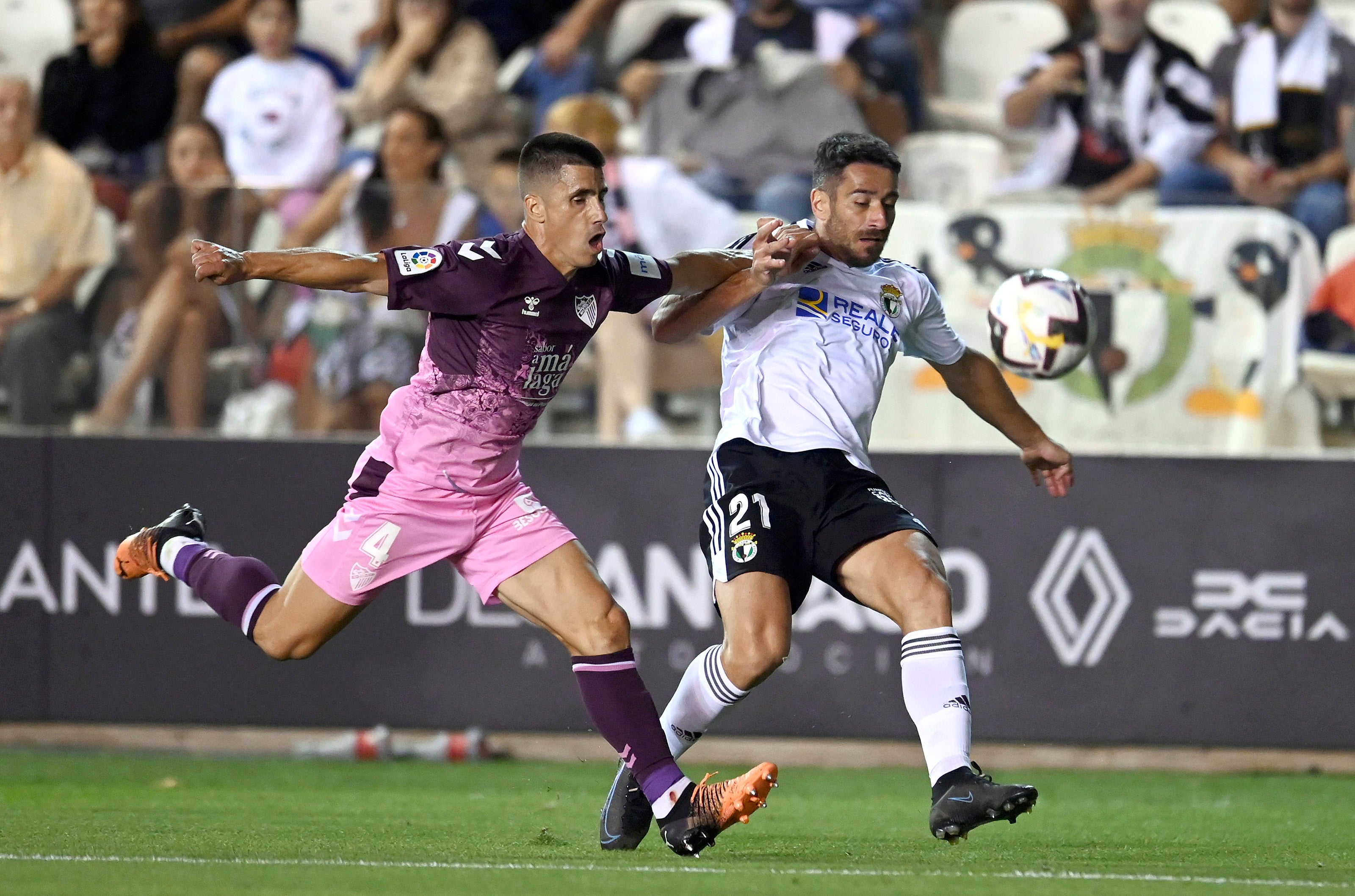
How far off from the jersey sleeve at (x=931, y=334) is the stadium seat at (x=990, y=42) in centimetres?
584

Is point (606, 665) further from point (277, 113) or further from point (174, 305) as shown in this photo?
point (277, 113)

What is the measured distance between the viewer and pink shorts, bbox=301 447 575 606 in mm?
5812

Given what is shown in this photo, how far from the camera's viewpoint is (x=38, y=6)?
479 inches

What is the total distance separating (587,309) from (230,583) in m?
1.61

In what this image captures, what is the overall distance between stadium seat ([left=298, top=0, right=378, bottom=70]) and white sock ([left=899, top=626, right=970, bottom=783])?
8024mm

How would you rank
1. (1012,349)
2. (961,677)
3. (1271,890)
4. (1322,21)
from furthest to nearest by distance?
(1322,21) → (1012,349) → (961,677) → (1271,890)

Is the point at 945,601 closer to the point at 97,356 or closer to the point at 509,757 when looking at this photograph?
the point at 509,757

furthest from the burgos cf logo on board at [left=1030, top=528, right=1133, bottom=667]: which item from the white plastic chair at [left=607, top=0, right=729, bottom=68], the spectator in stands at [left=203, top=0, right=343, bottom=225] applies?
the spectator in stands at [left=203, top=0, right=343, bottom=225]

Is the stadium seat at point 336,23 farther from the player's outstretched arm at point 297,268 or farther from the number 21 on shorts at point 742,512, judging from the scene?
the number 21 on shorts at point 742,512

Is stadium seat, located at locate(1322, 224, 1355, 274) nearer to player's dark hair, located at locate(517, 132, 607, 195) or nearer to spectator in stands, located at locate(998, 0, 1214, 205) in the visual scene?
spectator in stands, located at locate(998, 0, 1214, 205)

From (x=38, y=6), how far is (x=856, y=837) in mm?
8852

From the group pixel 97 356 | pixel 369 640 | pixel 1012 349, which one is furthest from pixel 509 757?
pixel 1012 349

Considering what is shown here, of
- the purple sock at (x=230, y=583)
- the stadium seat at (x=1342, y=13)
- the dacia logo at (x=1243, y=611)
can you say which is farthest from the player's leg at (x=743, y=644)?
the stadium seat at (x=1342, y=13)

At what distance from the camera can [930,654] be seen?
17.9 ft
